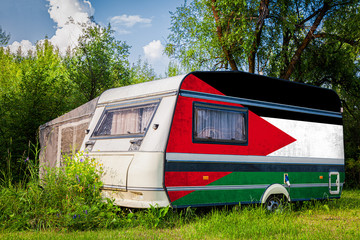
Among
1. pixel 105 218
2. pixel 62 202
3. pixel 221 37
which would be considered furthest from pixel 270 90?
pixel 221 37

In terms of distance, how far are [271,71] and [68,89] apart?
891 centimetres

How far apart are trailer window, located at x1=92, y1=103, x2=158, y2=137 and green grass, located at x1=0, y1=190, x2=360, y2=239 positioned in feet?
4.68

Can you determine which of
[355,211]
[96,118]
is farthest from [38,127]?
[355,211]

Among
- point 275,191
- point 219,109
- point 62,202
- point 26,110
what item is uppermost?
point 26,110

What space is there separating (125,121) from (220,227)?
102 inches

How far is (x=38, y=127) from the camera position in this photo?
49.1 ft

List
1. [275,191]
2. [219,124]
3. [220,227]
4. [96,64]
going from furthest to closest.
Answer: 1. [96,64]
2. [275,191]
3. [219,124]
4. [220,227]

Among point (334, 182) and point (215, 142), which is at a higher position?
point (215, 142)

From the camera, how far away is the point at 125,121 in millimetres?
7492

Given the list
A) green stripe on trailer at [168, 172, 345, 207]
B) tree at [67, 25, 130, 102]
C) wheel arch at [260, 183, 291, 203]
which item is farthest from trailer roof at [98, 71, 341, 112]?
tree at [67, 25, 130, 102]

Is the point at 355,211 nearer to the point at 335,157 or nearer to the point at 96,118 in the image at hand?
the point at 335,157

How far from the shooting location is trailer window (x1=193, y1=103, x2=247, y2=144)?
6.98m

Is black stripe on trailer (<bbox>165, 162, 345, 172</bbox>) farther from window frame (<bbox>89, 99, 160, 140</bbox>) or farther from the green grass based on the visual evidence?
window frame (<bbox>89, 99, 160, 140</bbox>)

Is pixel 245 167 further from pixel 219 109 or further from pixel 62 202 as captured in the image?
pixel 62 202
